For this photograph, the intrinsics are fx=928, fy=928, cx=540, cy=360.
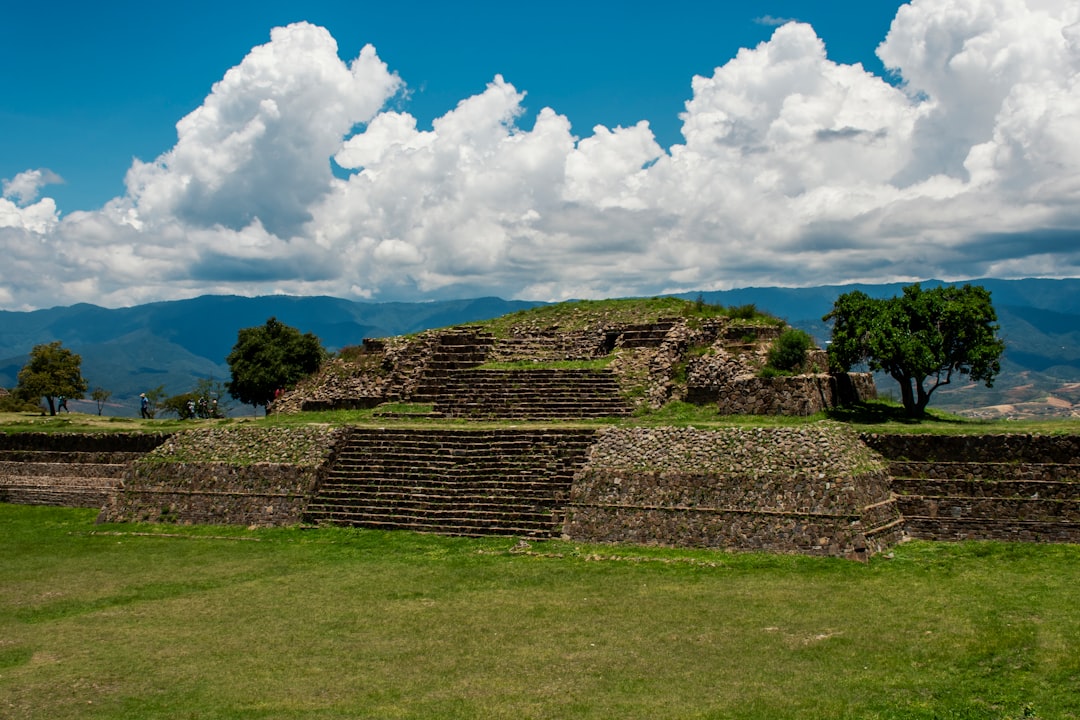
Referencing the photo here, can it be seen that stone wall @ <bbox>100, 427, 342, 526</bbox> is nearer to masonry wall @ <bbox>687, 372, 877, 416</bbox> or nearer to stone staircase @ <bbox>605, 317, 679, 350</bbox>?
masonry wall @ <bbox>687, 372, 877, 416</bbox>

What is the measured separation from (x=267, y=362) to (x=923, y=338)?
3753 centimetres

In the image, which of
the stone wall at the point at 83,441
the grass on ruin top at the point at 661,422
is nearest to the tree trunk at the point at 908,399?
the grass on ruin top at the point at 661,422

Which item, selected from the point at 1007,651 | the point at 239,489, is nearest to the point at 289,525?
the point at 239,489

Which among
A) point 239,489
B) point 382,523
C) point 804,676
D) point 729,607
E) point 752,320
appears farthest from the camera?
point 752,320

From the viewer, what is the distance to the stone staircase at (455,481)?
945 inches

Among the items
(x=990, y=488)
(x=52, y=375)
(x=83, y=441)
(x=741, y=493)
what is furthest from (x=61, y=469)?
(x=990, y=488)

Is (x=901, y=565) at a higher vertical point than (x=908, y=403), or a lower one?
lower

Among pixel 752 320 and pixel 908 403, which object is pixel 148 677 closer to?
pixel 908 403

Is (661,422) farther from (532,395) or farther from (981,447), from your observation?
(981,447)

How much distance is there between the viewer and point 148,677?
14.0 metres

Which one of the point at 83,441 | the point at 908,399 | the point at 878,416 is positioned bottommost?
the point at 83,441

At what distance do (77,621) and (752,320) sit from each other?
1006 inches

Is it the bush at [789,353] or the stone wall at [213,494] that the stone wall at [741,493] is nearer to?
the bush at [789,353]

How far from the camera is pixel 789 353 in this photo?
3086 centimetres
